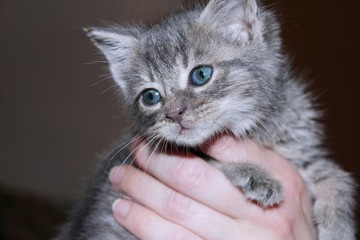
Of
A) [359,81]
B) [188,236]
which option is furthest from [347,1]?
[188,236]

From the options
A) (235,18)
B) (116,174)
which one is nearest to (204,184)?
(116,174)

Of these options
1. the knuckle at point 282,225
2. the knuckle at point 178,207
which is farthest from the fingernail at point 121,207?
the knuckle at point 282,225

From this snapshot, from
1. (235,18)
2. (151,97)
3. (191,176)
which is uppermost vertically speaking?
(235,18)

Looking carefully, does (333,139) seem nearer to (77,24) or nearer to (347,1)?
(347,1)

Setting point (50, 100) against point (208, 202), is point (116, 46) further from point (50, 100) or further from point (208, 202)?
point (50, 100)

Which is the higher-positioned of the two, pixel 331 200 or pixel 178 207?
pixel 178 207

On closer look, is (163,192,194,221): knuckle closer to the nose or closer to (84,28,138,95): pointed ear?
the nose
